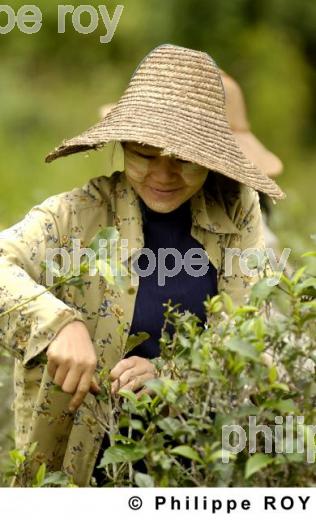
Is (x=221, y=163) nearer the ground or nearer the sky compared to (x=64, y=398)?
nearer the sky

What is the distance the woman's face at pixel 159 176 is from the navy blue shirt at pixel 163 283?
74 mm

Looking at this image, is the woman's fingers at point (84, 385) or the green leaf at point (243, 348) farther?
the woman's fingers at point (84, 385)

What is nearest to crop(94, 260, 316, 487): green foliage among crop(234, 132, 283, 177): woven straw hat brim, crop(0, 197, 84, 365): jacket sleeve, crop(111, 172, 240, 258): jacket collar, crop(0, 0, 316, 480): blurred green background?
crop(0, 197, 84, 365): jacket sleeve

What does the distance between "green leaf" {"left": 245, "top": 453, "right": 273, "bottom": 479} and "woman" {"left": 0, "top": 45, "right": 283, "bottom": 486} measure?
55 cm

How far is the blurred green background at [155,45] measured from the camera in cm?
761

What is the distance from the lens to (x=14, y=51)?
8320mm

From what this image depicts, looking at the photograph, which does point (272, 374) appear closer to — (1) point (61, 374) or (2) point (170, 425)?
(2) point (170, 425)

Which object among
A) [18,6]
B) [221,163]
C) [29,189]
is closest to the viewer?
[221,163]

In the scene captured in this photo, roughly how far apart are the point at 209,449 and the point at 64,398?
627 mm

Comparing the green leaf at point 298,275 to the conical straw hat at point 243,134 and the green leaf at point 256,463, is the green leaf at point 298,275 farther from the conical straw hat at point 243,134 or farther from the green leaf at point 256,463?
the conical straw hat at point 243,134

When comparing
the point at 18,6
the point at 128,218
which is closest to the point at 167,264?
the point at 128,218

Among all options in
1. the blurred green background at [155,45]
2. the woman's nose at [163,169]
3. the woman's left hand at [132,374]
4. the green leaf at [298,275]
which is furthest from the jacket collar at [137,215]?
the blurred green background at [155,45]
